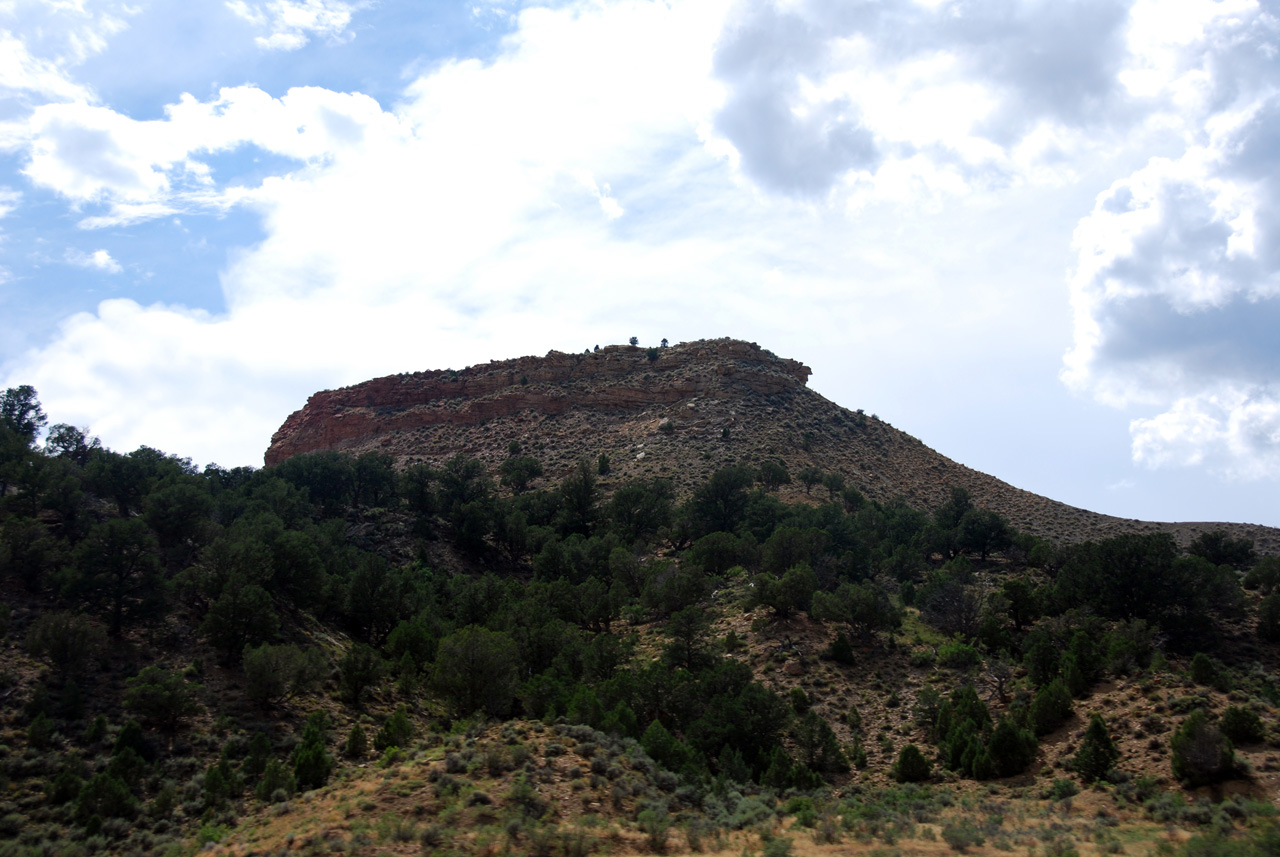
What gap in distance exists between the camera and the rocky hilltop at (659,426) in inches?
2628

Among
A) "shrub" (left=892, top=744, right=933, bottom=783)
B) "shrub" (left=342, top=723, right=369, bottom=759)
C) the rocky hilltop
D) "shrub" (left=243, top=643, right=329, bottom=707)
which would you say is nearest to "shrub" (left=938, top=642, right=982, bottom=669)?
"shrub" (left=892, top=744, right=933, bottom=783)

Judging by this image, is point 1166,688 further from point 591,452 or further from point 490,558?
point 591,452

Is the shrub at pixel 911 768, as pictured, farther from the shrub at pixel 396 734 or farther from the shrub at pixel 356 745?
the shrub at pixel 356 745

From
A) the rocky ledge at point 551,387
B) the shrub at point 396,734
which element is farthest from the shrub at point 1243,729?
the rocky ledge at point 551,387

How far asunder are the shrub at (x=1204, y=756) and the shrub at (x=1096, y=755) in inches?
74.4

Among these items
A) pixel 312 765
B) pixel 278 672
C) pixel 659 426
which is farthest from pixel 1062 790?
pixel 659 426

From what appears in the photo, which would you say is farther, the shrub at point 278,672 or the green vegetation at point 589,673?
the shrub at point 278,672

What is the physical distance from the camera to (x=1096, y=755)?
70.7ft

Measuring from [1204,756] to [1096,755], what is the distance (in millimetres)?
2736

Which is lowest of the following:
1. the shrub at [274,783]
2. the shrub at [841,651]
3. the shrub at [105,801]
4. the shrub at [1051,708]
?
the shrub at [105,801]

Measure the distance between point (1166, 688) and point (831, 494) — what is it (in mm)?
37670

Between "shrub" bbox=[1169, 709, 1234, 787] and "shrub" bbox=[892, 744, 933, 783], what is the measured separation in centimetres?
684

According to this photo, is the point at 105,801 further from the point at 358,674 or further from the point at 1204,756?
the point at 1204,756

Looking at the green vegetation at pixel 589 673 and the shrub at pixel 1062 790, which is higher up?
the green vegetation at pixel 589 673
